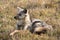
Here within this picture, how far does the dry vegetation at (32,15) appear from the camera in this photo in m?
7.15

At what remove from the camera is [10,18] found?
8969mm

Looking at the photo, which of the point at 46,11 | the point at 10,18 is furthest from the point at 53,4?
the point at 10,18

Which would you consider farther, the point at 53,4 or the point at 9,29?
the point at 53,4

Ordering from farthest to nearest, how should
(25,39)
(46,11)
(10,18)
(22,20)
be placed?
(46,11) → (10,18) → (22,20) → (25,39)

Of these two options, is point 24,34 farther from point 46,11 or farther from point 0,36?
point 46,11

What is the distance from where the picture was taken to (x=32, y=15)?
920 cm

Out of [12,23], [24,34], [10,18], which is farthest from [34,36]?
[10,18]

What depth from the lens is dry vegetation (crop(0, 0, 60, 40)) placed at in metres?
7.15

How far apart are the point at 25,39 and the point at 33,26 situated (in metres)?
0.75

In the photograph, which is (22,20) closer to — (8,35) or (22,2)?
(8,35)

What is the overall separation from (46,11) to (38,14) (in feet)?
1.30

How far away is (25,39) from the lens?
22.6 feet

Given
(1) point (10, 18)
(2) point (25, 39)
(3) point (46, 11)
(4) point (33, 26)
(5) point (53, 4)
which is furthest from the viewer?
(5) point (53, 4)

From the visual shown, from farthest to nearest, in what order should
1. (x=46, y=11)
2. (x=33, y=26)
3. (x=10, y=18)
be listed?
1. (x=46, y=11)
2. (x=10, y=18)
3. (x=33, y=26)
